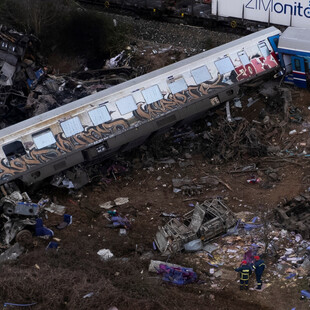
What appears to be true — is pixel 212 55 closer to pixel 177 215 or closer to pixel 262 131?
pixel 262 131

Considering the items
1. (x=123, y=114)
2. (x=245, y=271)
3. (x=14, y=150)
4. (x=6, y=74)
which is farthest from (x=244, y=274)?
(x=6, y=74)

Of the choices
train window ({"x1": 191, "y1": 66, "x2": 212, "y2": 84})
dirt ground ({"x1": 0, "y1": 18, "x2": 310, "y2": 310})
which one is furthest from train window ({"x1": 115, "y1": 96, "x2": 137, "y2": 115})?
train window ({"x1": 191, "y1": 66, "x2": 212, "y2": 84})

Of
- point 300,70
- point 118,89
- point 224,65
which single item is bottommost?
point 300,70

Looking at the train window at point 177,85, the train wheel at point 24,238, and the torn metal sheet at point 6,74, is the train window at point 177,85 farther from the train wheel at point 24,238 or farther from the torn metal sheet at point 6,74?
the torn metal sheet at point 6,74

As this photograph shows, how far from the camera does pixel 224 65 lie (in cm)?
2161

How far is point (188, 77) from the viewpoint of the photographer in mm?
21062

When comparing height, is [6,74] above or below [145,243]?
above

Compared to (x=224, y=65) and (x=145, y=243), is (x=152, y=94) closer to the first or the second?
(x=224, y=65)

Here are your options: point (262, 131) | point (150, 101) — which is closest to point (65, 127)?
point (150, 101)

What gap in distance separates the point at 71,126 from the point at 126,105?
182 centimetres

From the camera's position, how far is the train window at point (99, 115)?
20016 mm

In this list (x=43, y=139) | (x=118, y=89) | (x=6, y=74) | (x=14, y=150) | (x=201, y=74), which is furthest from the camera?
(x=6, y=74)

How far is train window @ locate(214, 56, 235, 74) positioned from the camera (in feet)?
70.5

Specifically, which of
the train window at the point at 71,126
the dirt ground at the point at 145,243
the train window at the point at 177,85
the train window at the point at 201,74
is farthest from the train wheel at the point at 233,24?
the train window at the point at 71,126
